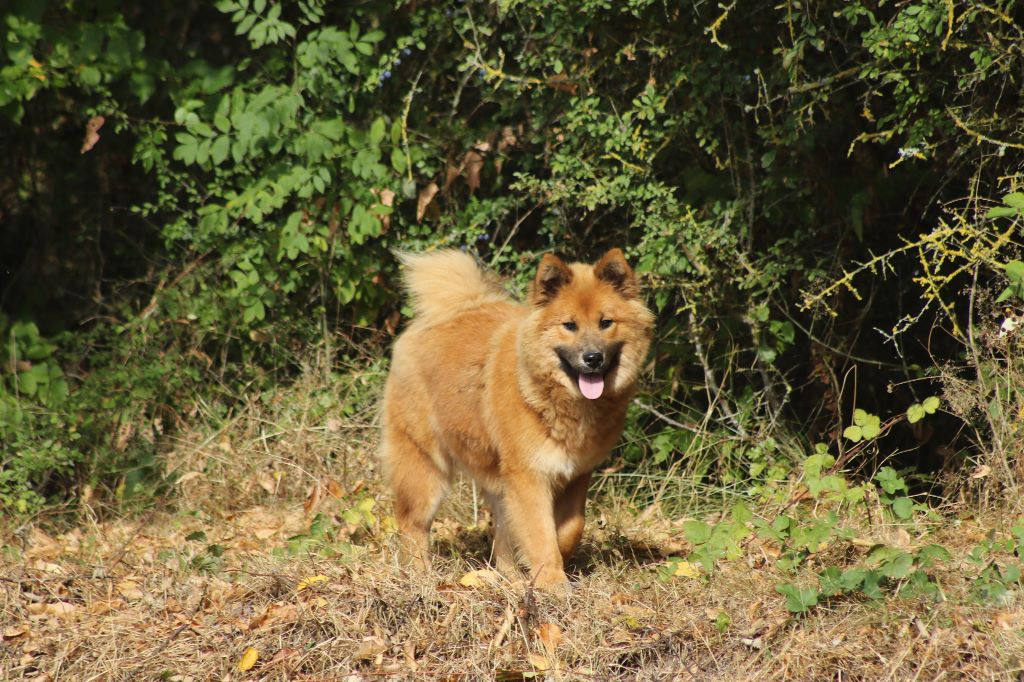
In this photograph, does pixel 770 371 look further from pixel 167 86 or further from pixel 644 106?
pixel 167 86

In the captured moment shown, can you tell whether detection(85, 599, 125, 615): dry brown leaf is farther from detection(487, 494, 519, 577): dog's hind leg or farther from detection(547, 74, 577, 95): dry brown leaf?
detection(547, 74, 577, 95): dry brown leaf

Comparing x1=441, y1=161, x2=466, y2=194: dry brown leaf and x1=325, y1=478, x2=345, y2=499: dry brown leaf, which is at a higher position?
x1=441, y1=161, x2=466, y2=194: dry brown leaf

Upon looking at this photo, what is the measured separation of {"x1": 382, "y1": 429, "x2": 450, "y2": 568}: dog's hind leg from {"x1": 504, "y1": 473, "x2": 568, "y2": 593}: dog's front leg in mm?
602

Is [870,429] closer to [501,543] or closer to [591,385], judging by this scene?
[591,385]

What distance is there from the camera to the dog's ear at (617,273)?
490cm

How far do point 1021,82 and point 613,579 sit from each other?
2.98m

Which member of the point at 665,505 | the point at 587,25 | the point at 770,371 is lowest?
the point at 665,505

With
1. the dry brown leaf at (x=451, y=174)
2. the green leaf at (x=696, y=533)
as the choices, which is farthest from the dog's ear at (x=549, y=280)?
the dry brown leaf at (x=451, y=174)

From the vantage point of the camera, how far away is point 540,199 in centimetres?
659

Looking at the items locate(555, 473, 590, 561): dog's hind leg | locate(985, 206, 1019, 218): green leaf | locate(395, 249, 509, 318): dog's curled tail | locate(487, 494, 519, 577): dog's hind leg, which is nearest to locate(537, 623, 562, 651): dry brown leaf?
locate(555, 473, 590, 561): dog's hind leg

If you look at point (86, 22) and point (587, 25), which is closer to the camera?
point (587, 25)

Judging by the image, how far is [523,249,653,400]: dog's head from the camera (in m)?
4.81

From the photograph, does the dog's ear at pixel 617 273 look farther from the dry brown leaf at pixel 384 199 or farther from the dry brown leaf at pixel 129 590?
the dry brown leaf at pixel 129 590

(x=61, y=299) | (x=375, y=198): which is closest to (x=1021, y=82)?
(x=375, y=198)
